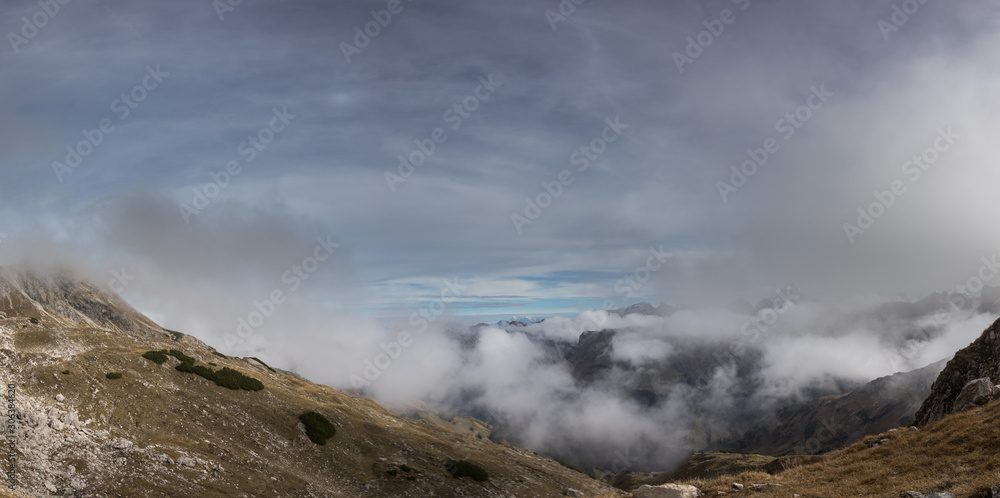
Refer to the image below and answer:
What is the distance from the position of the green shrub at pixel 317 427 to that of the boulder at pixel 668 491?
46.4 metres

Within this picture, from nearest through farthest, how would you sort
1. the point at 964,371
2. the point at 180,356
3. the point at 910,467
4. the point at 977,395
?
the point at 910,467
the point at 977,395
the point at 964,371
the point at 180,356

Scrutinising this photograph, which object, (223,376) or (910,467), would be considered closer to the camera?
(910,467)

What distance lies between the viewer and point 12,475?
32875 mm

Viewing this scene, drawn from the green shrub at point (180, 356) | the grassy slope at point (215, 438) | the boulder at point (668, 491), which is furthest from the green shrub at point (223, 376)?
the boulder at point (668, 491)

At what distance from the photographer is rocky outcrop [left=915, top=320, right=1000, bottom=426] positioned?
43531 mm

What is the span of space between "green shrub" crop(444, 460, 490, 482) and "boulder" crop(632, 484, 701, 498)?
44.3 m

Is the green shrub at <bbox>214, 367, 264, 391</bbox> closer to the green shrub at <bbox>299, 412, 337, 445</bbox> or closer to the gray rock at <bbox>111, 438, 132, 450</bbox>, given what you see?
the green shrub at <bbox>299, 412, 337, 445</bbox>

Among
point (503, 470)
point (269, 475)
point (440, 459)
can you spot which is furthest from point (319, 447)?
point (503, 470)

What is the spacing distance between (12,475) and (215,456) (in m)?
15.5

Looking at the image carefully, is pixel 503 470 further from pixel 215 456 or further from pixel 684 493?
pixel 684 493

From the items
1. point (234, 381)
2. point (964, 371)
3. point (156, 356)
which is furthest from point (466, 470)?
point (964, 371)

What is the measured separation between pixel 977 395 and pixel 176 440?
68.3 metres

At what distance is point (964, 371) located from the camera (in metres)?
47.1

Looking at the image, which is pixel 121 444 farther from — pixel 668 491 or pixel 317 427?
pixel 668 491
